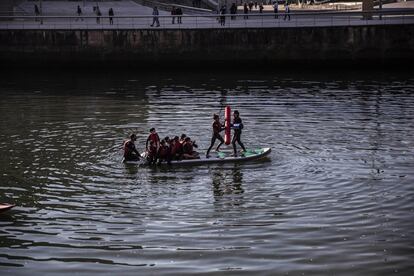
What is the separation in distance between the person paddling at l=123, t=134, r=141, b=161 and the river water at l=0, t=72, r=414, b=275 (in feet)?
2.00

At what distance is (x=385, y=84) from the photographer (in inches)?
1938

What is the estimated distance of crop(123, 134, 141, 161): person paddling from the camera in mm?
28188

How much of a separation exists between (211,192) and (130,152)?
16.4 ft

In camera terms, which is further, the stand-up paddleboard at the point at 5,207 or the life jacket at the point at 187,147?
the life jacket at the point at 187,147

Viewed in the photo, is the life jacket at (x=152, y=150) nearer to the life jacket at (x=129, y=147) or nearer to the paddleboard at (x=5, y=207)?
the life jacket at (x=129, y=147)

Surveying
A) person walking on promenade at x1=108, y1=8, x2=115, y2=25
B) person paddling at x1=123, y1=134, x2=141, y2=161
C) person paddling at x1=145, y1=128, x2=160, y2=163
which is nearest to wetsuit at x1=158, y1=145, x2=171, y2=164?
person paddling at x1=145, y1=128, x2=160, y2=163

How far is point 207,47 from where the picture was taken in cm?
5869

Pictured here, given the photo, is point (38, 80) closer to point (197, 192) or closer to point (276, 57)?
point (276, 57)

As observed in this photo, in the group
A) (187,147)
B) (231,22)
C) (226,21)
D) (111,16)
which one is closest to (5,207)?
(187,147)

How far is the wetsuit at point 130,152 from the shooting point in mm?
28188

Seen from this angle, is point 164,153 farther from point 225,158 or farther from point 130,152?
point 225,158

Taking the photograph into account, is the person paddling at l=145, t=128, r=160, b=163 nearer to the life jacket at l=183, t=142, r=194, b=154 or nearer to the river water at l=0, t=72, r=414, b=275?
the river water at l=0, t=72, r=414, b=275

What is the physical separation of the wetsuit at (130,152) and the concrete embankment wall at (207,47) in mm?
30991

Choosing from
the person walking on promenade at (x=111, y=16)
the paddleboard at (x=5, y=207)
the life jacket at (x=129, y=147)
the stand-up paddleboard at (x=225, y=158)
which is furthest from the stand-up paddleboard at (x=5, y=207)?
the person walking on promenade at (x=111, y=16)
